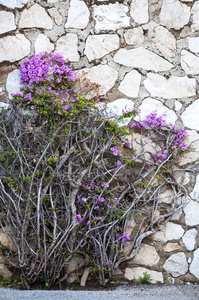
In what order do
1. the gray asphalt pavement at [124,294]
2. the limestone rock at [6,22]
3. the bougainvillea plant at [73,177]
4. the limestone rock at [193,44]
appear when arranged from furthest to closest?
1. the limestone rock at [193,44]
2. the limestone rock at [6,22]
3. the bougainvillea plant at [73,177]
4. the gray asphalt pavement at [124,294]

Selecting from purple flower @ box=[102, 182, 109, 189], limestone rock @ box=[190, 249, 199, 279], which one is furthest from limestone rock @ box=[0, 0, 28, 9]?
limestone rock @ box=[190, 249, 199, 279]

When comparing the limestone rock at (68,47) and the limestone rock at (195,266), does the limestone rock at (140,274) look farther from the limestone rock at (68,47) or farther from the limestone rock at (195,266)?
the limestone rock at (68,47)

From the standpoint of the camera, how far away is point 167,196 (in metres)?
2.91

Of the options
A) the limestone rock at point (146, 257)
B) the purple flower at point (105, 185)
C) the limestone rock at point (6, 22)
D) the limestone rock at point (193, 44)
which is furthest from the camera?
the limestone rock at point (193, 44)

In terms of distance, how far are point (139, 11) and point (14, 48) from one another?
48.2 inches

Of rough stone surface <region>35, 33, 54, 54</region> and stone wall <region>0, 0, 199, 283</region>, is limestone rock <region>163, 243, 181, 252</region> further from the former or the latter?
rough stone surface <region>35, 33, 54, 54</region>

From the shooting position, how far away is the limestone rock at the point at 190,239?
9.33ft

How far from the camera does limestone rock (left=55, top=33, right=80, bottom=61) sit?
9.64 ft

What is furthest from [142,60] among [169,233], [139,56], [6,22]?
[169,233]

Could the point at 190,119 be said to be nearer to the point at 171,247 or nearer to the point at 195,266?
the point at 171,247

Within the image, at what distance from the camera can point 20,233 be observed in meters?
2.53

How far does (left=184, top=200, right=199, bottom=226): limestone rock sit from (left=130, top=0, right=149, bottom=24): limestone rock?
5.79 ft

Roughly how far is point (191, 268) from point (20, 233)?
1505mm

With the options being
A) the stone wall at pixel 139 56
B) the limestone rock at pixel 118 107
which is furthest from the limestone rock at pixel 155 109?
the limestone rock at pixel 118 107
